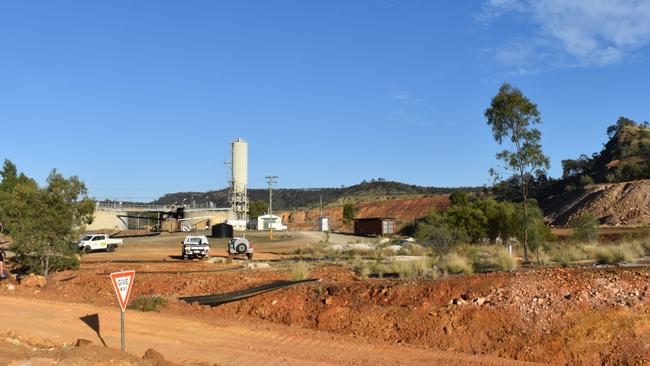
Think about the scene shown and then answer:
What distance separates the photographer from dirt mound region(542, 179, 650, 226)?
230 feet

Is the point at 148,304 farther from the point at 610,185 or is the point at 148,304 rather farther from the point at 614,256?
the point at 610,185

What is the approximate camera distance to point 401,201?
142 m

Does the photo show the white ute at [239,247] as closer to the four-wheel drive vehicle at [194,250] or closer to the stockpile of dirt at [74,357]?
the four-wheel drive vehicle at [194,250]

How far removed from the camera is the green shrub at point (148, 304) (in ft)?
60.1

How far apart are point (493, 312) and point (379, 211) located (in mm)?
127578

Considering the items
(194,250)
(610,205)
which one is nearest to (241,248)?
(194,250)

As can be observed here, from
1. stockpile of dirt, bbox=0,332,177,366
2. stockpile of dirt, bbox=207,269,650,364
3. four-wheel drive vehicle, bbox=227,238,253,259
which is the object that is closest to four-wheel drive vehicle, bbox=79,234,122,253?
four-wheel drive vehicle, bbox=227,238,253,259

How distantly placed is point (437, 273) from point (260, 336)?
8.14 meters

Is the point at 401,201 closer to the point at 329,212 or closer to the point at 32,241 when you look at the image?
the point at 329,212

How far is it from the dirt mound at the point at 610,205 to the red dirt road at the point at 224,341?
61.6m

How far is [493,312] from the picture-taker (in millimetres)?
13906

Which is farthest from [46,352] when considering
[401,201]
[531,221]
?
[401,201]

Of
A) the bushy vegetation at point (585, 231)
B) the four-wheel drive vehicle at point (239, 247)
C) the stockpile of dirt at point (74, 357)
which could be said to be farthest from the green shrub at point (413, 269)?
the four-wheel drive vehicle at point (239, 247)

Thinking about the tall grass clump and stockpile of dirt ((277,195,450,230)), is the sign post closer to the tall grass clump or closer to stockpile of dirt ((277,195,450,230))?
the tall grass clump
